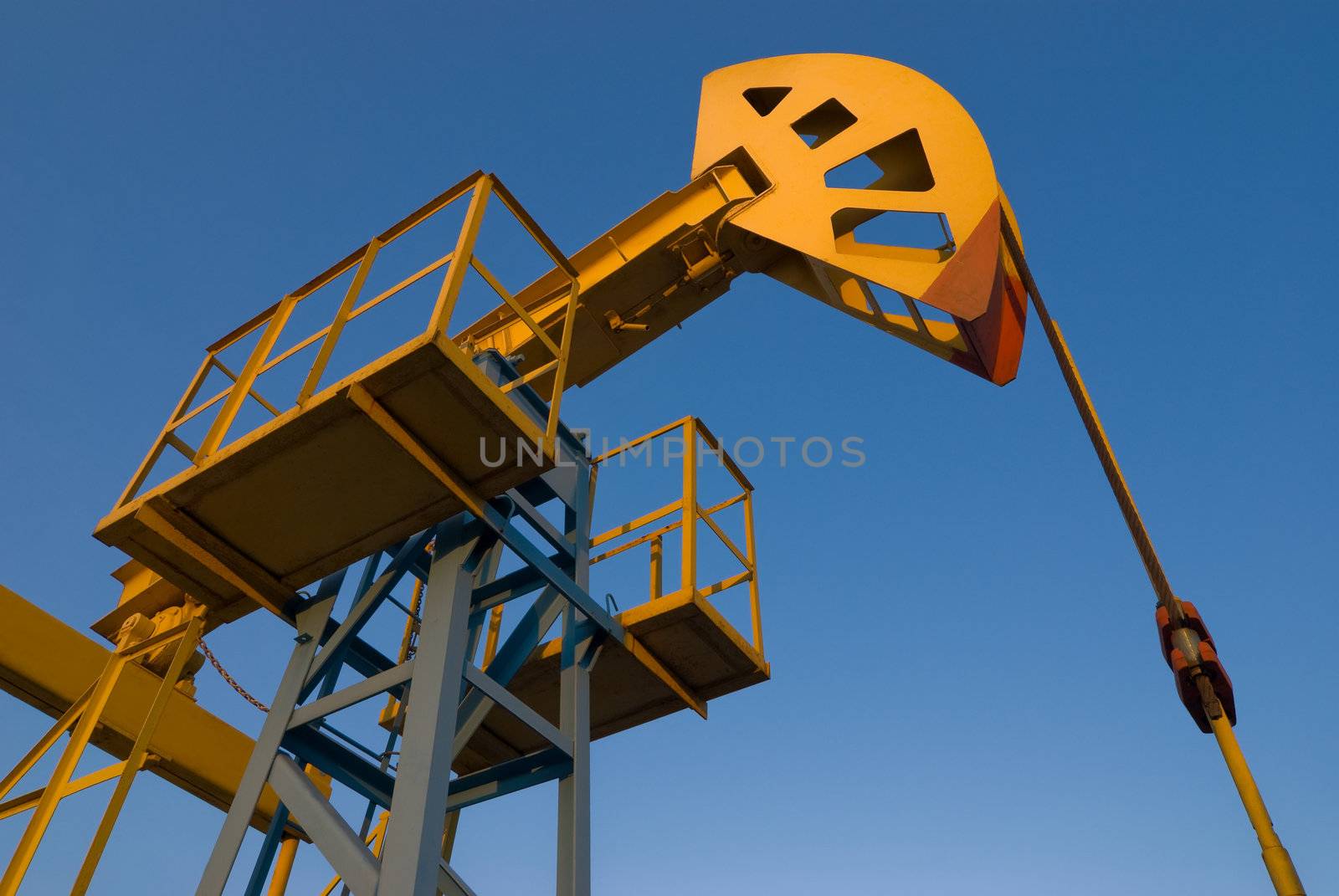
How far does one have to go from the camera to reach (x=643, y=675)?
7.67 m

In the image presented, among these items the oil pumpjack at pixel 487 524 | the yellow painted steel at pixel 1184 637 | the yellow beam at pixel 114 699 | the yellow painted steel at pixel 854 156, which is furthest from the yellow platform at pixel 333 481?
the yellow painted steel at pixel 854 156

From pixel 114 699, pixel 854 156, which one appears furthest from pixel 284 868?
pixel 854 156

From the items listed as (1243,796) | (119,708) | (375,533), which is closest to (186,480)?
(375,533)

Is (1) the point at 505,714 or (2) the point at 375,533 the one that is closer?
(2) the point at 375,533

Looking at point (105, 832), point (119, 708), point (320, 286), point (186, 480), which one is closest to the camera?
point (186, 480)

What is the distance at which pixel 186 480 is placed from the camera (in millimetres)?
5988

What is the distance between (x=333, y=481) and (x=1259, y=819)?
4474mm

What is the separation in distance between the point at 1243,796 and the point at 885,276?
Result: 4998mm

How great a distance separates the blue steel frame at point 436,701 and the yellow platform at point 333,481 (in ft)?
1.07

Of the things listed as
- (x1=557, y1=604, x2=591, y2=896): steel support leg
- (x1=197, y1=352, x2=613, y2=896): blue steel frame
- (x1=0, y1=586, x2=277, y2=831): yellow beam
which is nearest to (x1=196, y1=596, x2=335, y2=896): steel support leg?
(x1=197, y1=352, x2=613, y2=896): blue steel frame

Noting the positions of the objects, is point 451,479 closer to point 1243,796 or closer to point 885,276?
point 885,276

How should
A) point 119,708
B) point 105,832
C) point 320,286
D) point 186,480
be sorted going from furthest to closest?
point 119,708
point 320,286
point 105,832
point 186,480

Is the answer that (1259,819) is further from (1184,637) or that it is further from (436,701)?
(436,701)

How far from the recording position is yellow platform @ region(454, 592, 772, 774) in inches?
291
